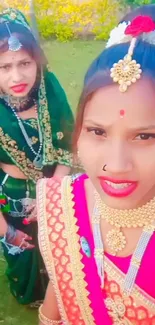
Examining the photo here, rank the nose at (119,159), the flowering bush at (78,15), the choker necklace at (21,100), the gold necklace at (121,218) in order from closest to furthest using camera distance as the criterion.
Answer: the nose at (119,159) → the gold necklace at (121,218) → the choker necklace at (21,100) → the flowering bush at (78,15)

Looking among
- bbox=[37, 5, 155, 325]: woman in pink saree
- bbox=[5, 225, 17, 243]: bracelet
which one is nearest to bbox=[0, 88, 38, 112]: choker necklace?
bbox=[5, 225, 17, 243]: bracelet

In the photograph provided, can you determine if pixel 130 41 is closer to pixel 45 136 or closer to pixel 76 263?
pixel 76 263

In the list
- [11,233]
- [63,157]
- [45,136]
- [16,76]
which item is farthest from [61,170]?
[16,76]

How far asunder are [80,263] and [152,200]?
228 mm

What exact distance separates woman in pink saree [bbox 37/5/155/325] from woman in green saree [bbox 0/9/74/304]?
762 millimetres

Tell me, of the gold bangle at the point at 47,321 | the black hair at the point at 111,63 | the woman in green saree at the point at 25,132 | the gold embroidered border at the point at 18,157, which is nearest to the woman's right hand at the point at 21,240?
the woman in green saree at the point at 25,132

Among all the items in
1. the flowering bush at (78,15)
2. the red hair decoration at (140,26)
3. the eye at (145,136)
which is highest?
the flowering bush at (78,15)

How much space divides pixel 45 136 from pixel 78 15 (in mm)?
4118

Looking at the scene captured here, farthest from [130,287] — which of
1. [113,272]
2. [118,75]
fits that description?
[118,75]

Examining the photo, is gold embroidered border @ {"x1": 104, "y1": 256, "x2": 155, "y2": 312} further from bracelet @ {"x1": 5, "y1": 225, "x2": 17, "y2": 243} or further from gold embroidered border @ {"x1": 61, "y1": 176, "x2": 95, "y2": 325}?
bracelet @ {"x1": 5, "y1": 225, "x2": 17, "y2": 243}

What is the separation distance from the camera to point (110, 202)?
1.14 meters

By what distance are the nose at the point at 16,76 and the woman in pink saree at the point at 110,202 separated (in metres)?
0.69

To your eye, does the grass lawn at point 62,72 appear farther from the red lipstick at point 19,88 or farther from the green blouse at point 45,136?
the red lipstick at point 19,88

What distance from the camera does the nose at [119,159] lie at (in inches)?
41.7
